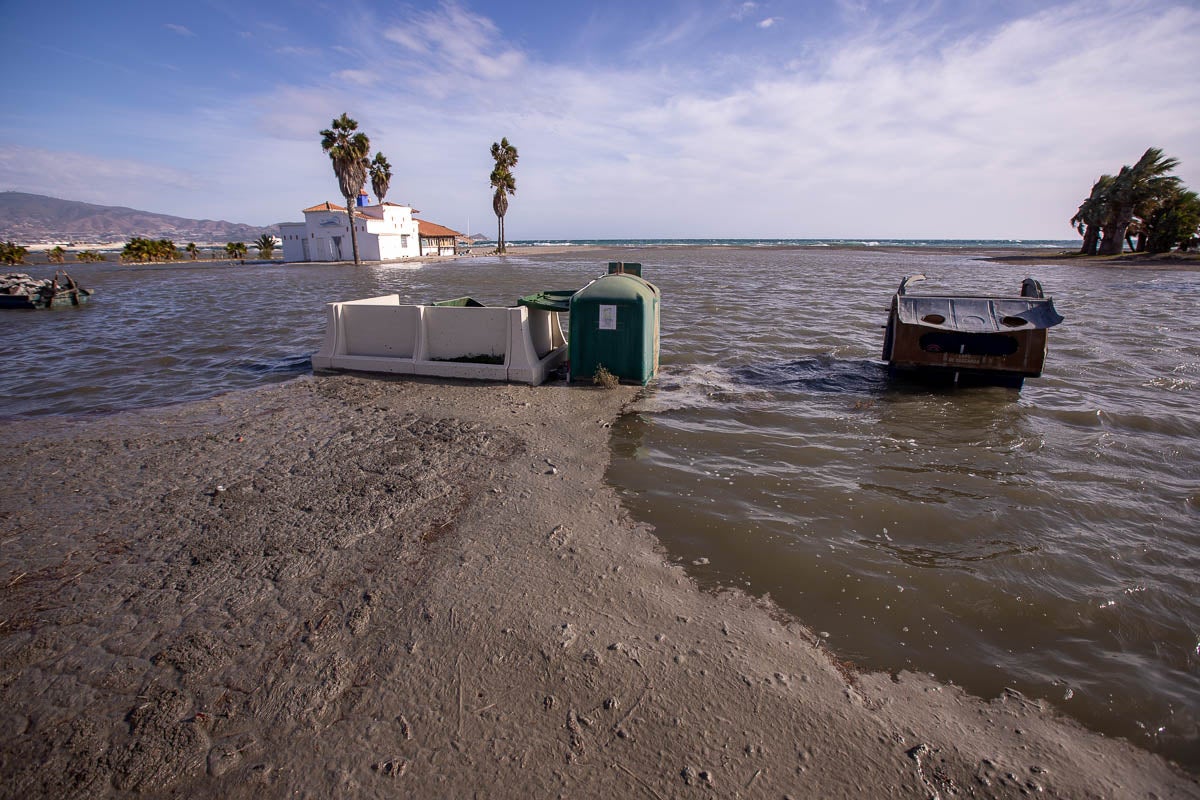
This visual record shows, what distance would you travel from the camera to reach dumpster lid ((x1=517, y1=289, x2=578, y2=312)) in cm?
863

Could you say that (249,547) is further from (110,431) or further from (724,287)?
(724,287)

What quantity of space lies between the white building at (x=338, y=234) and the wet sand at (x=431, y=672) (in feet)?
170

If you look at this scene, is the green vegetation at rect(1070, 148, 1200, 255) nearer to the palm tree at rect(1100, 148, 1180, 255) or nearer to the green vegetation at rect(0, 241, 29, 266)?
the palm tree at rect(1100, 148, 1180, 255)

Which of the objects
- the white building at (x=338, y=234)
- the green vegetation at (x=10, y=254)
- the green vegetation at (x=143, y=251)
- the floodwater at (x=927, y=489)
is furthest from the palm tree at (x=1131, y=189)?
the green vegetation at (x=10, y=254)

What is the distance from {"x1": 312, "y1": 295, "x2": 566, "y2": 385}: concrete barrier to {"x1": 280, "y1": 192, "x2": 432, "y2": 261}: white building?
4618 centimetres

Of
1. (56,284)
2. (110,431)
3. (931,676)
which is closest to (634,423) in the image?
(931,676)

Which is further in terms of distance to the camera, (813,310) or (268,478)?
(813,310)

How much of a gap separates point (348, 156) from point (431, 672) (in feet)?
171

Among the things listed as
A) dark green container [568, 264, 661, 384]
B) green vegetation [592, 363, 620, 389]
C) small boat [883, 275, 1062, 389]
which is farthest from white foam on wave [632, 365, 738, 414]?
small boat [883, 275, 1062, 389]

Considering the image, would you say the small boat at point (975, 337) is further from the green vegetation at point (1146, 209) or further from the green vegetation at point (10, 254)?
the green vegetation at point (10, 254)

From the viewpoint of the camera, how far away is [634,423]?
6.90m

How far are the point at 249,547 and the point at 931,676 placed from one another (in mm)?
4424

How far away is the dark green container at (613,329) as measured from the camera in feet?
26.6

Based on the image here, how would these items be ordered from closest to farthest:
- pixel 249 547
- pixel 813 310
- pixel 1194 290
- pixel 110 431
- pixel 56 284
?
pixel 249 547 < pixel 110 431 < pixel 813 310 < pixel 56 284 < pixel 1194 290
